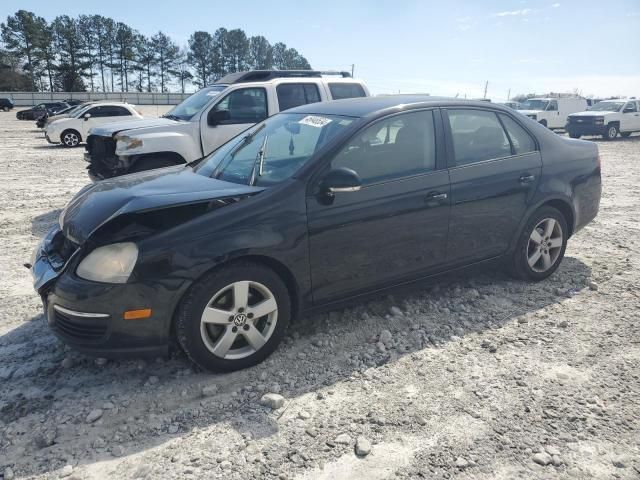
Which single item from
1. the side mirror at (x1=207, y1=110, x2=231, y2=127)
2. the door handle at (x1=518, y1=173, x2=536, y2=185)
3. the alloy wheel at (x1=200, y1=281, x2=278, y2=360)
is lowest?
the alloy wheel at (x1=200, y1=281, x2=278, y2=360)

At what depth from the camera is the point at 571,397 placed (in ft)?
10.2

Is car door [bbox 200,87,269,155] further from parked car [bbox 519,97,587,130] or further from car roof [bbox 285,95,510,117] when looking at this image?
parked car [bbox 519,97,587,130]

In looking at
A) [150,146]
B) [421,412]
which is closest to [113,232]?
[421,412]

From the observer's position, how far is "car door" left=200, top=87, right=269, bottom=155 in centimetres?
794

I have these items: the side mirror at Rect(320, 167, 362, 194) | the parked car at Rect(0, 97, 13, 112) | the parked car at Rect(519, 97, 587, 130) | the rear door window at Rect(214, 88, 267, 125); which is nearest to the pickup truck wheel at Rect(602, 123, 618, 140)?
the parked car at Rect(519, 97, 587, 130)

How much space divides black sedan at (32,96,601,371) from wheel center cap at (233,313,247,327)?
14 millimetres

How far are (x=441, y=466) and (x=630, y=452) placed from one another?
1008mm

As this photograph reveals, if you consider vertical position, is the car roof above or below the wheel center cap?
above

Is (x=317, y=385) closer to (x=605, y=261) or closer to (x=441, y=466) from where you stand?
(x=441, y=466)

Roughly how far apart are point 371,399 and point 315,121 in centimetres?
220

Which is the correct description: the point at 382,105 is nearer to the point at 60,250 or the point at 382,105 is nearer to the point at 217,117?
the point at 60,250

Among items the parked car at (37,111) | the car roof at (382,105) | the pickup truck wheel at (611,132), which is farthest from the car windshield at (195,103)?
the parked car at (37,111)

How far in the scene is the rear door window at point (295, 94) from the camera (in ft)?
27.7

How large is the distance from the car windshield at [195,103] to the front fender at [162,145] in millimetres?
689
